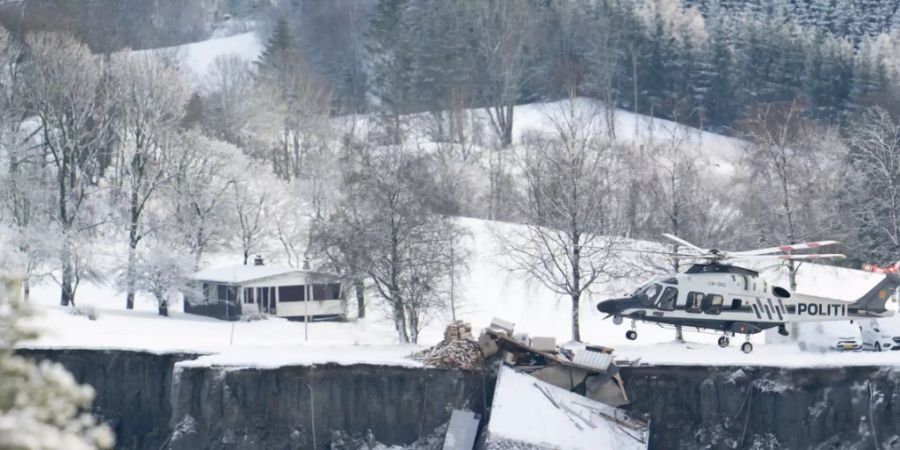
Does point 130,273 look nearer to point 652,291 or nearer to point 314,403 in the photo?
point 314,403

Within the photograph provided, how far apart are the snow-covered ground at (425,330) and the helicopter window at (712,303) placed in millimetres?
1189

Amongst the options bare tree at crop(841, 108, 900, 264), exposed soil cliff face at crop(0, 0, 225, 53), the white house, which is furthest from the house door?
exposed soil cliff face at crop(0, 0, 225, 53)

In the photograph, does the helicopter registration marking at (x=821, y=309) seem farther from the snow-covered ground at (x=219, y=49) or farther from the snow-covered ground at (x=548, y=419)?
the snow-covered ground at (x=219, y=49)

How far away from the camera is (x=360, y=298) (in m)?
51.9

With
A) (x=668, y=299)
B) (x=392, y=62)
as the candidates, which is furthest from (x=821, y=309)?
(x=392, y=62)

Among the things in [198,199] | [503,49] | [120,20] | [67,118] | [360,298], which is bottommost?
[360,298]

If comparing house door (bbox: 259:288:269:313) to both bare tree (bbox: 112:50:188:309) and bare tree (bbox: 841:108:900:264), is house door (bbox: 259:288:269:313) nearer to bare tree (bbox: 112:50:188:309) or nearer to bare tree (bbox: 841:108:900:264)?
bare tree (bbox: 112:50:188:309)

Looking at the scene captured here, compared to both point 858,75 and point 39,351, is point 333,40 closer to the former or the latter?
point 858,75

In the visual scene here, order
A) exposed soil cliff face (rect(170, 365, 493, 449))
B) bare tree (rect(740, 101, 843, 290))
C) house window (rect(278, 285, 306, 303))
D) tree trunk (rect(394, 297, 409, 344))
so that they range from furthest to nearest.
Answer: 1. house window (rect(278, 285, 306, 303))
2. bare tree (rect(740, 101, 843, 290))
3. tree trunk (rect(394, 297, 409, 344))
4. exposed soil cliff face (rect(170, 365, 493, 449))

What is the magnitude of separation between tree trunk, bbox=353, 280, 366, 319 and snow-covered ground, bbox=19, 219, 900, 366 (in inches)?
19.6

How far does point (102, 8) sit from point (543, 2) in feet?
150

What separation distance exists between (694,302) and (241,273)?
103ft

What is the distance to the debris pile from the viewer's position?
99.0ft

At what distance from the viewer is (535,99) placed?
11394cm
